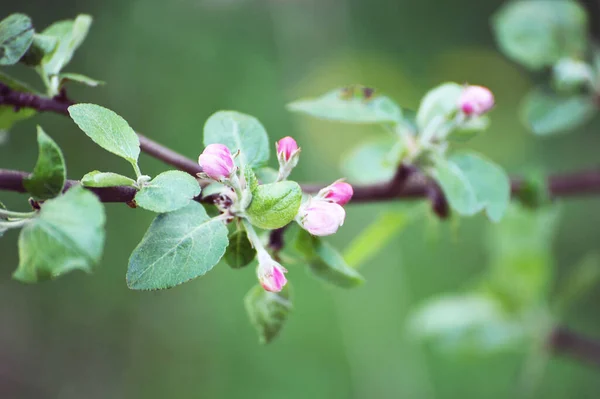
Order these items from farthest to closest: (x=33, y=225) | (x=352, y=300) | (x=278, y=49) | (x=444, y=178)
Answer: (x=278, y=49), (x=352, y=300), (x=444, y=178), (x=33, y=225)

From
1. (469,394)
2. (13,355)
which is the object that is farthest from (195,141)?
(469,394)

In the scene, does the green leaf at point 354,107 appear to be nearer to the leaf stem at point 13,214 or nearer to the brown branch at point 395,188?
the brown branch at point 395,188

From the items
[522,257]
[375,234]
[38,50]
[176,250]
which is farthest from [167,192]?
[522,257]

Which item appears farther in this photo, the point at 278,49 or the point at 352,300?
the point at 278,49

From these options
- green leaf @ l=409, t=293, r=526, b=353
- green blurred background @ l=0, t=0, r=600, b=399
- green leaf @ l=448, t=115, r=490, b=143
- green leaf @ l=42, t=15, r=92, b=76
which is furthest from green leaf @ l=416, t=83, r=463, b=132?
green blurred background @ l=0, t=0, r=600, b=399

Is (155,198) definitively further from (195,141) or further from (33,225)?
(195,141)

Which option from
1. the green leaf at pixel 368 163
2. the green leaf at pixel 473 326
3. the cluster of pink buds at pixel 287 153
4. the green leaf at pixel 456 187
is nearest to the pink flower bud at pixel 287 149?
the cluster of pink buds at pixel 287 153

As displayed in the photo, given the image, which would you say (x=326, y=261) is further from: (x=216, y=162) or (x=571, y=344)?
(x=571, y=344)

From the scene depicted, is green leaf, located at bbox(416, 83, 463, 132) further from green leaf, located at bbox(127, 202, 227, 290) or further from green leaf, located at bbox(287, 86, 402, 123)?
green leaf, located at bbox(127, 202, 227, 290)
